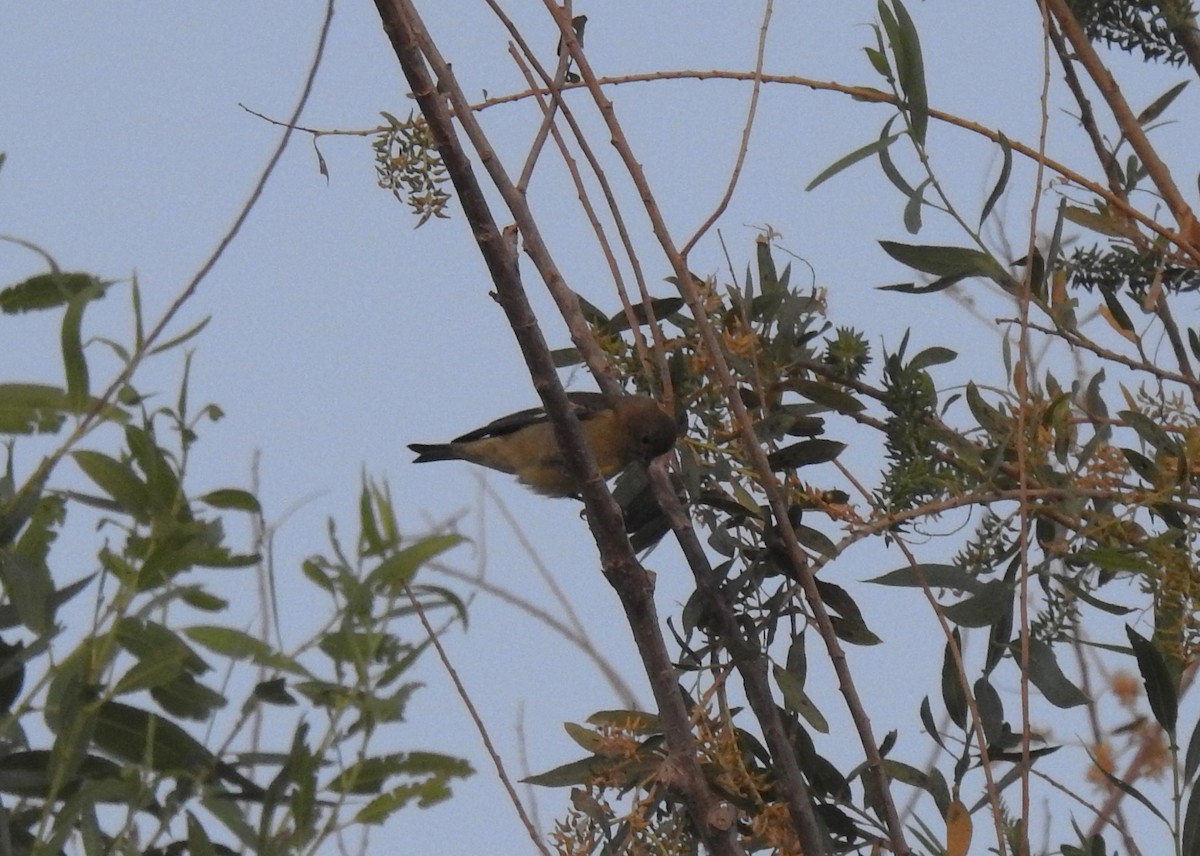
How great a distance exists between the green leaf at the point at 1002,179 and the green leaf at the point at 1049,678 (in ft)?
2.06

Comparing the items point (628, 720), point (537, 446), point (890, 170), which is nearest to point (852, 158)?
point (890, 170)

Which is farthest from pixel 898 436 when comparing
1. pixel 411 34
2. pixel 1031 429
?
pixel 411 34

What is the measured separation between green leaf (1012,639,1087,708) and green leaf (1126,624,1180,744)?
0.21 metres

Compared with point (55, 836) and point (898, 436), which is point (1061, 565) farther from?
point (55, 836)

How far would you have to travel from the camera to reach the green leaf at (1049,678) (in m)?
2.16

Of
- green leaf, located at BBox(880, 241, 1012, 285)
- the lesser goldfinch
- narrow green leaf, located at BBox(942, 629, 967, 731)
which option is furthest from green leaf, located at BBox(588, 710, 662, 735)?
the lesser goldfinch

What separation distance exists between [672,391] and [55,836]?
1.40 metres

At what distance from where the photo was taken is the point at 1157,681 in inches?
75.4

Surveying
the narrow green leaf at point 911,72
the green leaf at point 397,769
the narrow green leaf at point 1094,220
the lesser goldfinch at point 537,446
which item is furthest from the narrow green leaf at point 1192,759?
the lesser goldfinch at point 537,446

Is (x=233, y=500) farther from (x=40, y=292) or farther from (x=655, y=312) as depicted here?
(x=655, y=312)

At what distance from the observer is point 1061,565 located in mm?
2281

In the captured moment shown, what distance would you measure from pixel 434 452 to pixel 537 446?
2.54 feet

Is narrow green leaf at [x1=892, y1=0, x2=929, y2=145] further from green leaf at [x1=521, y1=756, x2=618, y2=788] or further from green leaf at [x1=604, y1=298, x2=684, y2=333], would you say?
green leaf at [x1=521, y1=756, x2=618, y2=788]

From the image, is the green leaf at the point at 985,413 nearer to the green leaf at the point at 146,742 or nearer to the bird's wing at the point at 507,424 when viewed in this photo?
the green leaf at the point at 146,742
